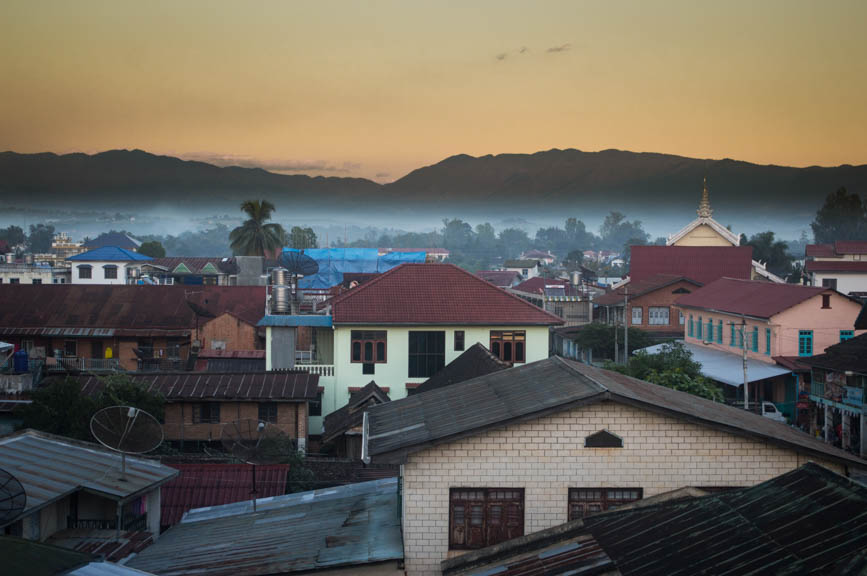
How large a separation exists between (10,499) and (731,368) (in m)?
33.1

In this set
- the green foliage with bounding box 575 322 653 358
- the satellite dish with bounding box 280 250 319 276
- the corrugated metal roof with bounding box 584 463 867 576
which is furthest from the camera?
the satellite dish with bounding box 280 250 319 276

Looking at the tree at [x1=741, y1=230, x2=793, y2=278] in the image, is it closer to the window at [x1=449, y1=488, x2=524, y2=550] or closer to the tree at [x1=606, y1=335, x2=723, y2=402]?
the tree at [x1=606, y1=335, x2=723, y2=402]

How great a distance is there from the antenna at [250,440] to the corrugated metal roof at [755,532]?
863 cm

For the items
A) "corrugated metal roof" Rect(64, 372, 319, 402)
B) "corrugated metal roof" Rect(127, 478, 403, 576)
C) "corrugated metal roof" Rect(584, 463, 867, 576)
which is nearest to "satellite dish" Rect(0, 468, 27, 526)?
"corrugated metal roof" Rect(127, 478, 403, 576)

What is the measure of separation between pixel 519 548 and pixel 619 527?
148cm

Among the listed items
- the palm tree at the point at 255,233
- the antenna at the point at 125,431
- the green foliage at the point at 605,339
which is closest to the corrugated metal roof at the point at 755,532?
the antenna at the point at 125,431

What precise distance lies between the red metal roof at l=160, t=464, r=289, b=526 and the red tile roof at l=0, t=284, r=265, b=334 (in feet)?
79.4

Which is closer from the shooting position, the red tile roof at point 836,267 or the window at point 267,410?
the window at point 267,410

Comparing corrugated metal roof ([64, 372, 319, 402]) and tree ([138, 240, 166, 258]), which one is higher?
tree ([138, 240, 166, 258])

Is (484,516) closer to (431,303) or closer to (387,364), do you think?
(387,364)

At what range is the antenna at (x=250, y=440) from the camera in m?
16.8

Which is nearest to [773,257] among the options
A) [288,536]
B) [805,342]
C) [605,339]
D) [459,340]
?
A: [605,339]

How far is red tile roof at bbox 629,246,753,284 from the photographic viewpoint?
214 feet

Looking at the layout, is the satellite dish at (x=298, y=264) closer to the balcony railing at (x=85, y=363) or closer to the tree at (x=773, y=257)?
the balcony railing at (x=85, y=363)
